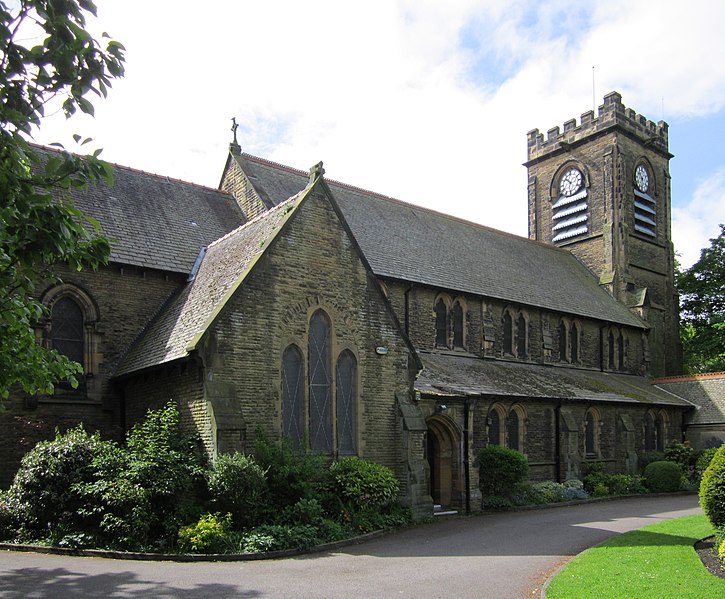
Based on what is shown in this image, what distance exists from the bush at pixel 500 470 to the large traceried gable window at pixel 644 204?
2469 cm

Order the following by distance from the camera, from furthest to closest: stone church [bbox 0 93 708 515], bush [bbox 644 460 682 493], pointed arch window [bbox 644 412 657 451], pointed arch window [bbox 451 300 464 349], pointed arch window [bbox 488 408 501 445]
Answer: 1. pointed arch window [bbox 644 412 657 451]
2. bush [bbox 644 460 682 493]
3. pointed arch window [bbox 451 300 464 349]
4. pointed arch window [bbox 488 408 501 445]
5. stone church [bbox 0 93 708 515]

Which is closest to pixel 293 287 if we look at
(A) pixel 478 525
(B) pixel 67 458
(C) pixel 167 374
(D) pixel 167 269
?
(C) pixel 167 374

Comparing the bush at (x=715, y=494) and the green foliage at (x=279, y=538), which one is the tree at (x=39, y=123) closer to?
the green foliage at (x=279, y=538)

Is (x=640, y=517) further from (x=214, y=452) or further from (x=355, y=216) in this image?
(x=355, y=216)

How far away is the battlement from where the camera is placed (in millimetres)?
43812

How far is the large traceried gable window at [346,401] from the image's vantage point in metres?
18.8

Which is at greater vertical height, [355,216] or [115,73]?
[355,216]

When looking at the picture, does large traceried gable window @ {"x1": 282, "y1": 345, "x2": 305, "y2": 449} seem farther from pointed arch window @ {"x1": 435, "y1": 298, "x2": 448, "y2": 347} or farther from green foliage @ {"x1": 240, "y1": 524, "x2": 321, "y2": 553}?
pointed arch window @ {"x1": 435, "y1": 298, "x2": 448, "y2": 347}

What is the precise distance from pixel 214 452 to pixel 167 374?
9.99 feet

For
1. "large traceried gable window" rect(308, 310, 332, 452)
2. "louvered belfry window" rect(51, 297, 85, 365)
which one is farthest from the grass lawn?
"louvered belfry window" rect(51, 297, 85, 365)

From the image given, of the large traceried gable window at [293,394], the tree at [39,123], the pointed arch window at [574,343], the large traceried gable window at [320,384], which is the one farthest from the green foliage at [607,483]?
the tree at [39,123]

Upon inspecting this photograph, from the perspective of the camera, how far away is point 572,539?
680 inches

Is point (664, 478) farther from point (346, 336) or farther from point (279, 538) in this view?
point (279, 538)

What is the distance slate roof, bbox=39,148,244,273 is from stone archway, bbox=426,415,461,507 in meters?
9.38
